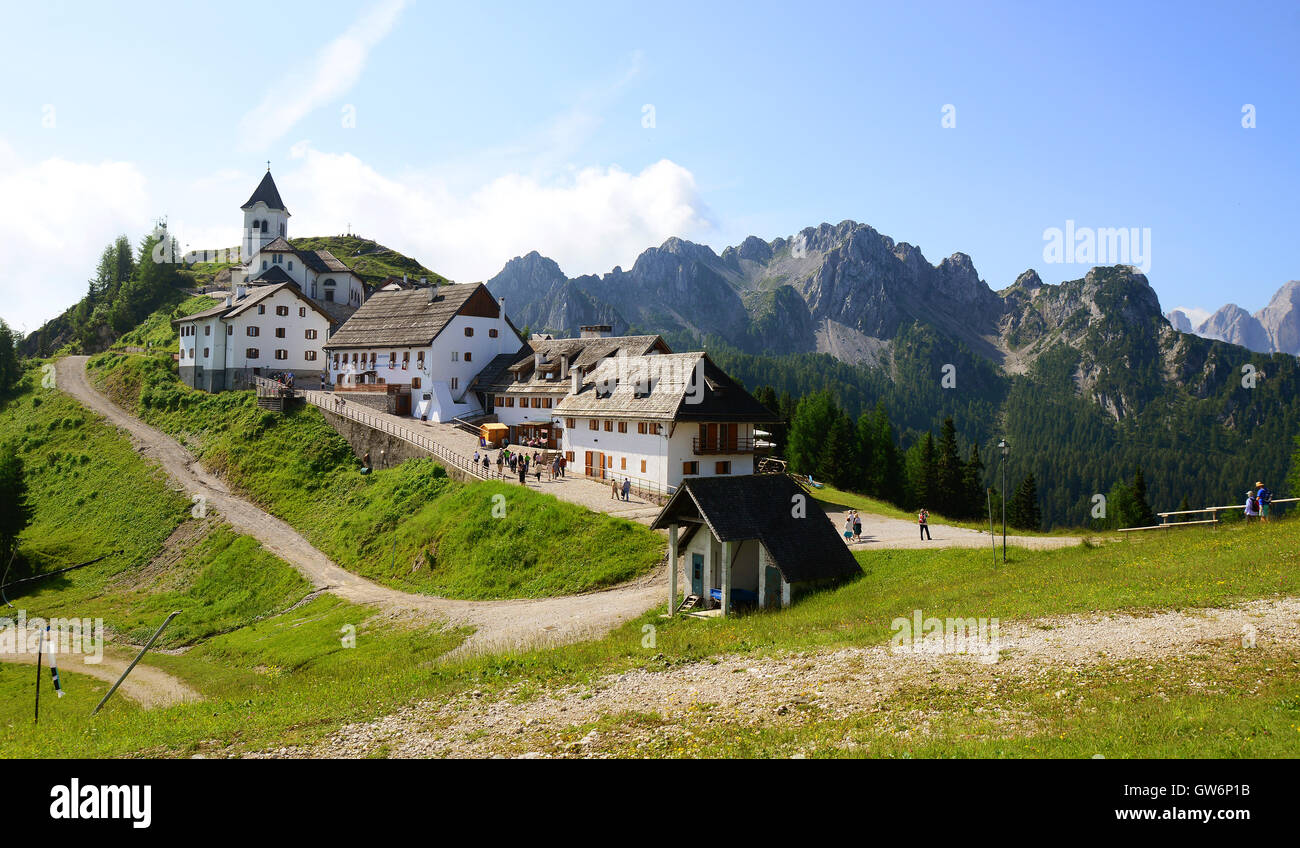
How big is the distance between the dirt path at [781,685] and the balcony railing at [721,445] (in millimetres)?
28215

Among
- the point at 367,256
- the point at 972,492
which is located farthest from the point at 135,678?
the point at 367,256

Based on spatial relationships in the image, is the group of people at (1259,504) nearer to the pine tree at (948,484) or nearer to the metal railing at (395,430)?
the metal railing at (395,430)

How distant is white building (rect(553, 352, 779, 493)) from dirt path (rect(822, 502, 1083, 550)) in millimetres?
9001

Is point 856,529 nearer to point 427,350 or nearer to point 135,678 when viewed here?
point 135,678

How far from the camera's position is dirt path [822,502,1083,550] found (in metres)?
34.3

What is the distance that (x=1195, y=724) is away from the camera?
1170cm

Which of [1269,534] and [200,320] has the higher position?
[200,320]

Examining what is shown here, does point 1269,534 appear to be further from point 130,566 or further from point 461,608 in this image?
point 130,566

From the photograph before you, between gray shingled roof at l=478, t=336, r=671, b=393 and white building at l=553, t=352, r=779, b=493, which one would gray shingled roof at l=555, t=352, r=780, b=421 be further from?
gray shingled roof at l=478, t=336, r=671, b=393

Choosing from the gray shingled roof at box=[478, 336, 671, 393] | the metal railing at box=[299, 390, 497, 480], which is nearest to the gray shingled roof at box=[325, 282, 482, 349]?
the gray shingled roof at box=[478, 336, 671, 393]

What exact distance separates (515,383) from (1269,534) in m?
53.8

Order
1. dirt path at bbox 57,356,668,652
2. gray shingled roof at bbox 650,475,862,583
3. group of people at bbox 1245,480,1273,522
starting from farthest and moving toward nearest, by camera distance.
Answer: group of people at bbox 1245,480,1273,522, dirt path at bbox 57,356,668,652, gray shingled roof at bbox 650,475,862,583
